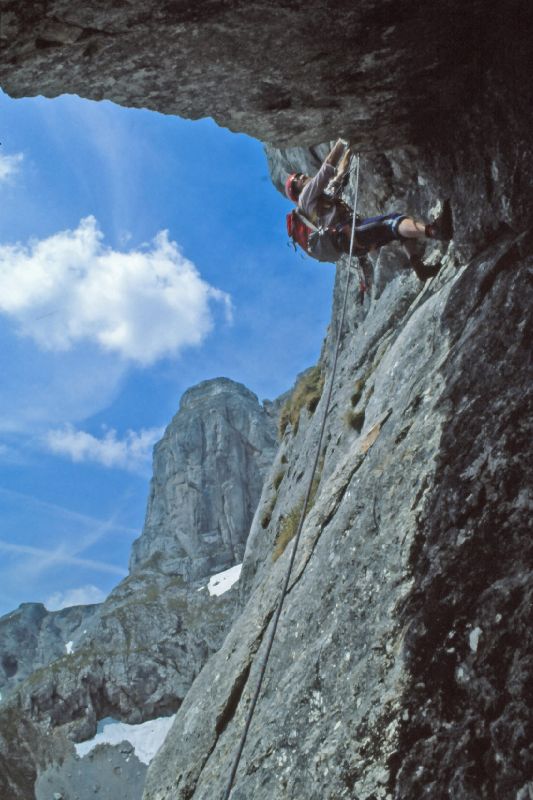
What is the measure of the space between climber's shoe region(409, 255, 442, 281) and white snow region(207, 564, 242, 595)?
4133 inches

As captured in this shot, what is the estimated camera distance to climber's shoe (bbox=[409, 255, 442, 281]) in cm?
1116

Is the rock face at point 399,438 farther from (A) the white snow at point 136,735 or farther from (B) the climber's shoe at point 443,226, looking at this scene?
(A) the white snow at point 136,735

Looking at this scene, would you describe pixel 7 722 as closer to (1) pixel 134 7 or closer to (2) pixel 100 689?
(2) pixel 100 689

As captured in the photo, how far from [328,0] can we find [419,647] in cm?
689

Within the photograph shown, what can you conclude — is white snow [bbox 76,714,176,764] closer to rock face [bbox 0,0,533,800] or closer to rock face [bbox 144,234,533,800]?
rock face [bbox 0,0,533,800]

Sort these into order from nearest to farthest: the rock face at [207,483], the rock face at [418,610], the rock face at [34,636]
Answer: the rock face at [418,610], the rock face at [207,483], the rock face at [34,636]

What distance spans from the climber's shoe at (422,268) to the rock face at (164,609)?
196 feet

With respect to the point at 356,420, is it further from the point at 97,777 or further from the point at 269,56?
the point at 97,777

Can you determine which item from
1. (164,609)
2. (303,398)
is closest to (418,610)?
(303,398)

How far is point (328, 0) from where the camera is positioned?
598cm

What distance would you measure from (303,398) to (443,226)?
55.6 feet

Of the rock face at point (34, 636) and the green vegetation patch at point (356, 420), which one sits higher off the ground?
the rock face at point (34, 636)

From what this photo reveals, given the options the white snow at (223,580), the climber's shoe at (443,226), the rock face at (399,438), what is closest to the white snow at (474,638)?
the rock face at (399,438)

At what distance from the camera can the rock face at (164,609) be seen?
90.8 meters
